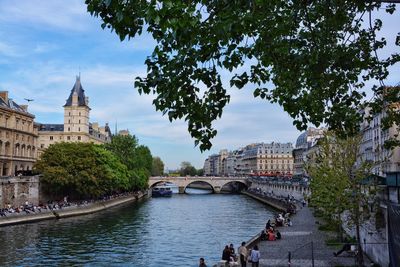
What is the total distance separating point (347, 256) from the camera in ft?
103

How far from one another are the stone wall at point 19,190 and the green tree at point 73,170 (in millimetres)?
2520

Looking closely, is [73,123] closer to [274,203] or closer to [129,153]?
[129,153]

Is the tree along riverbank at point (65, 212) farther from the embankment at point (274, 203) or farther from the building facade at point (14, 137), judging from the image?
the embankment at point (274, 203)

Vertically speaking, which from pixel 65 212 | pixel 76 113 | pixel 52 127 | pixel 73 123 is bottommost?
pixel 65 212

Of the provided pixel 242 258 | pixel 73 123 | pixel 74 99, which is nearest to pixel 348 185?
pixel 242 258

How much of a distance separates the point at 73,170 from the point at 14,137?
18868 millimetres

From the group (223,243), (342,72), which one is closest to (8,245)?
(223,243)

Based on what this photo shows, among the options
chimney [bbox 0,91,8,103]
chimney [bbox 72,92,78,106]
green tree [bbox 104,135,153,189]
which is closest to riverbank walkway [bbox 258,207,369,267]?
chimney [bbox 0,91,8,103]

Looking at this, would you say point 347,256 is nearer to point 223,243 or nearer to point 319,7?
point 223,243

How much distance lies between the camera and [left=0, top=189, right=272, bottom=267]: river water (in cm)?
3669

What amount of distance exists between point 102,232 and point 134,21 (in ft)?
151

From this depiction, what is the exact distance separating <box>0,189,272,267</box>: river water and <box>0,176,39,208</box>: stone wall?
10805mm

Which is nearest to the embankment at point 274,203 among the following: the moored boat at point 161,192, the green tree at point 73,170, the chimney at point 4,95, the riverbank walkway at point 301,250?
the green tree at point 73,170

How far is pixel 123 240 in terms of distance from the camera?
46969mm
